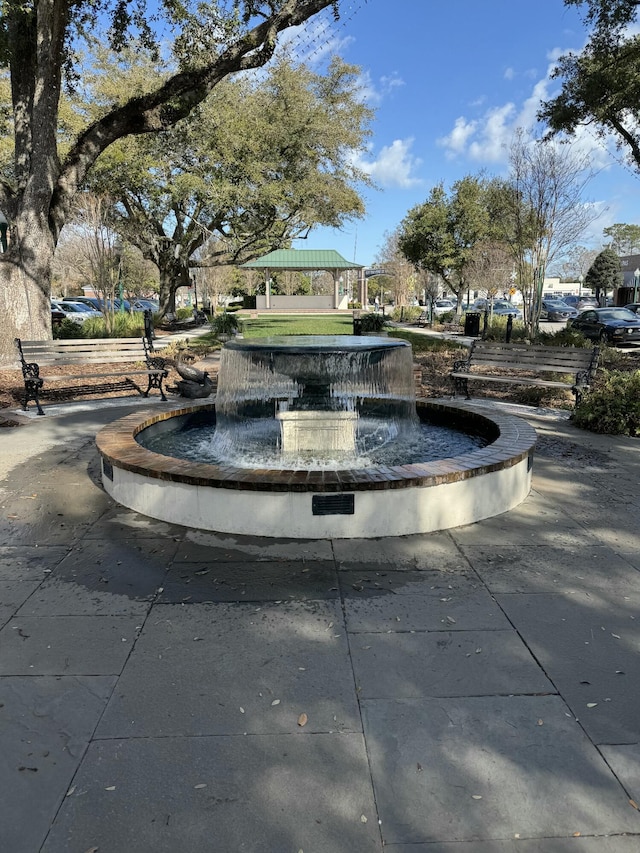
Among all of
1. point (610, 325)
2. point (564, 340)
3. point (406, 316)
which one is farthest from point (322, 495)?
point (406, 316)

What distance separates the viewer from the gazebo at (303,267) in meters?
40.0

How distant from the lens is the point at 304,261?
1630 inches

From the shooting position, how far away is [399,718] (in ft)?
7.36

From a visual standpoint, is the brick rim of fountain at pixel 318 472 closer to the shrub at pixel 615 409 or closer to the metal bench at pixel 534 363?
the shrub at pixel 615 409

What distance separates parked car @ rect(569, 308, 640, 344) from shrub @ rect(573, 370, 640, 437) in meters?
14.4

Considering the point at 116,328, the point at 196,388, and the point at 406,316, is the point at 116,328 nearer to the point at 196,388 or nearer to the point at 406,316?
the point at 196,388

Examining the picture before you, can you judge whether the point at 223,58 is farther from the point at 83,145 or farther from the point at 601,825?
the point at 601,825

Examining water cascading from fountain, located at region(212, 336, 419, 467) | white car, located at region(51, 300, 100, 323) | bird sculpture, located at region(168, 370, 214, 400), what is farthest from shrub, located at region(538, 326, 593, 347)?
white car, located at region(51, 300, 100, 323)

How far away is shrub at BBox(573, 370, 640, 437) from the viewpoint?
23.7 feet

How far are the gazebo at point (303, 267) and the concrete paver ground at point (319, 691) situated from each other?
36304 millimetres

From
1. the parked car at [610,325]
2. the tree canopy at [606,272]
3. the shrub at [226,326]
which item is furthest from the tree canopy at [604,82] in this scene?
the tree canopy at [606,272]

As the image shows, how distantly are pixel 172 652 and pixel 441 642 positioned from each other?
132cm

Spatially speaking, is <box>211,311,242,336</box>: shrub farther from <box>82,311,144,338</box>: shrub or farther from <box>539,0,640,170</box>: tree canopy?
<box>539,0,640,170</box>: tree canopy

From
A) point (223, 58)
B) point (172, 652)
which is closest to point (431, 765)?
point (172, 652)
